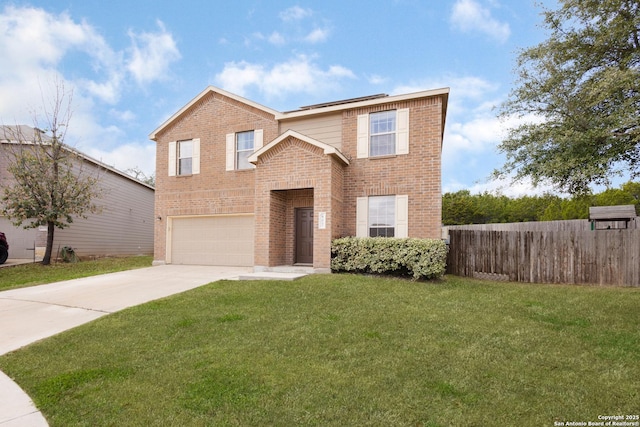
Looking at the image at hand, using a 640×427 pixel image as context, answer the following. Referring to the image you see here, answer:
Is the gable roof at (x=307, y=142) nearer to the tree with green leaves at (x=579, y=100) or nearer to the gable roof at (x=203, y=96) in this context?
the gable roof at (x=203, y=96)

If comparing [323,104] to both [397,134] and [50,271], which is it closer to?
[397,134]

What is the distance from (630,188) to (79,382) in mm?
35532

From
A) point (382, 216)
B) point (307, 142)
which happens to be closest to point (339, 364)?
point (382, 216)

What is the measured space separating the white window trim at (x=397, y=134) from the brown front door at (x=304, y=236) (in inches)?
106

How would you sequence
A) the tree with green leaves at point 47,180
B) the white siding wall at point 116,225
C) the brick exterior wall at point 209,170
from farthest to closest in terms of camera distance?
the white siding wall at point 116,225 → the tree with green leaves at point 47,180 → the brick exterior wall at point 209,170

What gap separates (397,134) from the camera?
1153 centimetres

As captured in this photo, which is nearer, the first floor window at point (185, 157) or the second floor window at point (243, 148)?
the second floor window at point (243, 148)

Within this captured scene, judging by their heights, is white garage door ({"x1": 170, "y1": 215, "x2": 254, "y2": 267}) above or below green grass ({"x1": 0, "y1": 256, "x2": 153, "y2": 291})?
above

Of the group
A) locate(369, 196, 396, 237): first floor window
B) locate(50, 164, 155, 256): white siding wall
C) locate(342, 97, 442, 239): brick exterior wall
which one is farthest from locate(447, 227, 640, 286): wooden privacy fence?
locate(50, 164, 155, 256): white siding wall

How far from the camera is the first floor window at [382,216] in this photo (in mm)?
11344

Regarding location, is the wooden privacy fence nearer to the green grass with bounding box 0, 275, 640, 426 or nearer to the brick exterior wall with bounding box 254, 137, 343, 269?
the green grass with bounding box 0, 275, 640, 426

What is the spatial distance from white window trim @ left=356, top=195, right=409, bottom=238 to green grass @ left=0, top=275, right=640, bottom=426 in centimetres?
392

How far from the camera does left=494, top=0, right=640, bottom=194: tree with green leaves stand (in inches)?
430

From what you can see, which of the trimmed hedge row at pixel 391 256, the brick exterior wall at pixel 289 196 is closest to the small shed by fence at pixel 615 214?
the trimmed hedge row at pixel 391 256
